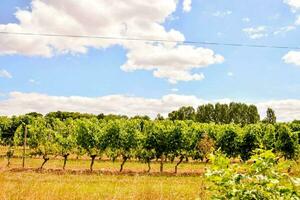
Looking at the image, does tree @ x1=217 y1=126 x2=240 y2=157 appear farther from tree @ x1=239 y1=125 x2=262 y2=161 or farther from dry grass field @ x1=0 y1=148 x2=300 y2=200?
dry grass field @ x1=0 y1=148 x2=300 y2=200

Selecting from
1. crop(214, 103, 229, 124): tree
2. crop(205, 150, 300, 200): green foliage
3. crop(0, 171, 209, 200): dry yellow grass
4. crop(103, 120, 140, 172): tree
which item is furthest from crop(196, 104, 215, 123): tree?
crop(205, 150, 300, 200): green foliage

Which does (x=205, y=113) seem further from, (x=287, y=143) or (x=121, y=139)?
(x=121, y=139)

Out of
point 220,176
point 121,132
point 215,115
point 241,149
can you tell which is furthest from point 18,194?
point 215,115

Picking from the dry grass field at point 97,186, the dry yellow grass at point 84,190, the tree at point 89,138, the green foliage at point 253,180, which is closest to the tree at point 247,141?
the dry grass field at point 97,186

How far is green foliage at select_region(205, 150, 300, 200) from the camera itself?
10.5 feet

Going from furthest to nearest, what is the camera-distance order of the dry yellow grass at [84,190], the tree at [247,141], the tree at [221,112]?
the tree at [221,112] → the tree at [247,141] → the dry yellow grass at [84,190]

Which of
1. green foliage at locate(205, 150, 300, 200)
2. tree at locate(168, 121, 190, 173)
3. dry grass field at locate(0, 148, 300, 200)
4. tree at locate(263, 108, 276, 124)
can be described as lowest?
dry grass field at locate(0, 148, 300, 200)

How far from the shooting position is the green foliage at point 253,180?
3.20 m

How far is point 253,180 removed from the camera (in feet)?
10.9

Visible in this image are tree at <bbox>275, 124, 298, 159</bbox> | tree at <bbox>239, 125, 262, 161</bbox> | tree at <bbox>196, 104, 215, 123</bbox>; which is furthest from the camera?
tree at <bbox>196, 104, 215, 123</bbox>

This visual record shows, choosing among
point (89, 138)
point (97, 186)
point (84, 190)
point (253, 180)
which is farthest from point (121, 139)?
point (253, 180)

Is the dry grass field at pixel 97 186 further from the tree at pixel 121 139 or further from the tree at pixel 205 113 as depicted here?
the tree at pixel 205 113

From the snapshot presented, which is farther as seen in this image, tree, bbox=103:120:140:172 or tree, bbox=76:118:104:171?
tree, bbox=103:120:140:172

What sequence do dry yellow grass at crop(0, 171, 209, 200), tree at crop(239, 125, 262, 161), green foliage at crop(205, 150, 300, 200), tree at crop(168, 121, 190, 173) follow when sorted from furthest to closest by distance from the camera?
tree at crop(239, 125, 262, 161)
tree at crop(168, 121, 190, 173)
dry yellow grass at crop(0, 171, 209, 200)
green foliage at crop(205, 150, 300, 200)
